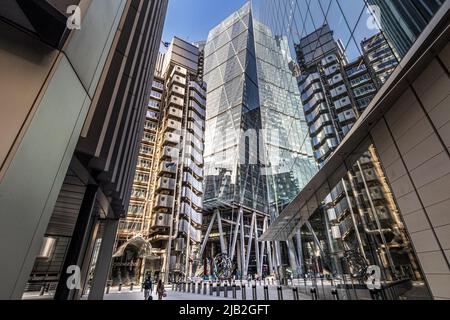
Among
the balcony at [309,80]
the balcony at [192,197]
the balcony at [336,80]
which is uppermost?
the balcony at [192,197]

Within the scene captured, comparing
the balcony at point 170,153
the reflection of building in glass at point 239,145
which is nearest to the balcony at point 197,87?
the reflection of building in glass at point 239,145

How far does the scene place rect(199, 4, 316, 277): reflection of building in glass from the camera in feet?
102

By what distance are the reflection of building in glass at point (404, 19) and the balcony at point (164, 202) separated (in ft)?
Result: 132

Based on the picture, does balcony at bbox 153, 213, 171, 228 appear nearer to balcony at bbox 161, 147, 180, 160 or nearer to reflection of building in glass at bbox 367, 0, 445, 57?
balcony at bbox 161, 147, 180, 160

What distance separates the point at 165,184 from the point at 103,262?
108ft

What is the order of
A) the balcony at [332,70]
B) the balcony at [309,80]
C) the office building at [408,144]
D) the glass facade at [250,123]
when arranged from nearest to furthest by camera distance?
the office building at [408,144] < the balcony at [332,70] < the balcony at [309,80] < the glass facade at [250,123]

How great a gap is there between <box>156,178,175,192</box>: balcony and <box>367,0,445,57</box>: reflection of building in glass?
41.1m

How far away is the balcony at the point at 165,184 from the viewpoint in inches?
1687

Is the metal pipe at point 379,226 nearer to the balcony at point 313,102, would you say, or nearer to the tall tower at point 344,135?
the tall tower at point 344,135

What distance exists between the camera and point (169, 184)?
143 feet

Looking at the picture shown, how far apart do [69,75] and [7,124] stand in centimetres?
154

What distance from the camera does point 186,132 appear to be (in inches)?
1960

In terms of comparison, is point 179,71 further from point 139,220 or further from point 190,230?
point 190,230
